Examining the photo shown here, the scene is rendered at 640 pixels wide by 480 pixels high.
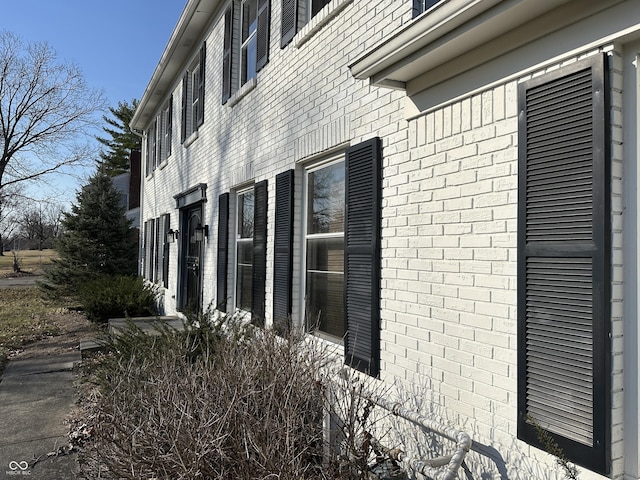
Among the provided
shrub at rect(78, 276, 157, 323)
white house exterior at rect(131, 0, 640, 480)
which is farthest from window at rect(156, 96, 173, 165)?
white house exterior at rect(131, 0, 640, 480)

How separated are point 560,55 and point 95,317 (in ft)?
36.1

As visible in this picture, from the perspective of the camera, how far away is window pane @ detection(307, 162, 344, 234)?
4.59 meters

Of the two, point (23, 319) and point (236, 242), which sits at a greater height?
point (236, 242)

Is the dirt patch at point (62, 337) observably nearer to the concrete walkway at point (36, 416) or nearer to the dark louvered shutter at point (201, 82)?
the concrete walkway at point (36, 416)

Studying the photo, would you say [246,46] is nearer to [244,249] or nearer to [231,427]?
[244,249]

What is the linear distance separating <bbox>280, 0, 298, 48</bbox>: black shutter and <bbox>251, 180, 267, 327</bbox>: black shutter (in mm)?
1631

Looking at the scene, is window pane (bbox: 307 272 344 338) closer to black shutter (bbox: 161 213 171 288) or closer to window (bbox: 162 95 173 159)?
black shutter (bbox: 161 213 171 288)

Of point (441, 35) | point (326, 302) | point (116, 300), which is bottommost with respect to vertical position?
point (116, 300)

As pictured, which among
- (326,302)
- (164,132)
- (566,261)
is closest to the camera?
(566,261)

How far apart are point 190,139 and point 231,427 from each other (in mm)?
8384

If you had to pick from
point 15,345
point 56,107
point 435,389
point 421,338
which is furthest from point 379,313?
point 56,107

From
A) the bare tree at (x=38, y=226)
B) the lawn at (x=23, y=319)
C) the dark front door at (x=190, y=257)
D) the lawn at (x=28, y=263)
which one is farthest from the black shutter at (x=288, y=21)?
the bare tree at (x=38, y=226)

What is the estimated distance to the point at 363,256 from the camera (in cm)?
394

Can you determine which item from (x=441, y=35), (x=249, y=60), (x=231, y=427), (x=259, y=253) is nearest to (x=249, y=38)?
(x=249, y=60)
